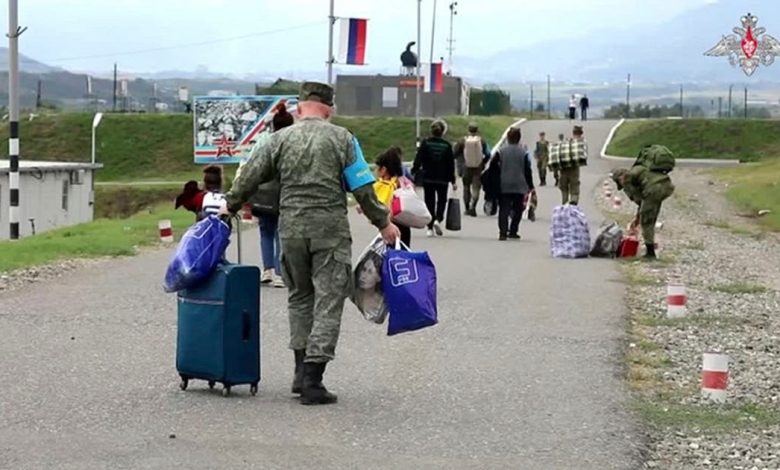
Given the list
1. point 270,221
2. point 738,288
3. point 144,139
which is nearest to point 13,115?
point 270,221

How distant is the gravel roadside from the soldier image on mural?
7488mm

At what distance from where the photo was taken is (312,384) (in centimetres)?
922

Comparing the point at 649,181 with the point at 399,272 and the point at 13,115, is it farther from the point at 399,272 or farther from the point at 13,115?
the point at 13,115

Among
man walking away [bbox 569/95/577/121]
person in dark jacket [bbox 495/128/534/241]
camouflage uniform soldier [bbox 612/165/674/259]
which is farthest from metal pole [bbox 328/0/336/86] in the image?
man walking away [bbox 569/95/577/121]

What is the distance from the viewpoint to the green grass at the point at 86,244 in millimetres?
18875

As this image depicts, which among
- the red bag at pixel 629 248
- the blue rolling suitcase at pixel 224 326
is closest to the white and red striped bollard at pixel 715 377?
the blue rolling suitcase at pixel 224 326

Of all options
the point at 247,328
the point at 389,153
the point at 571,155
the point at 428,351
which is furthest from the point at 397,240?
the point at 571,155

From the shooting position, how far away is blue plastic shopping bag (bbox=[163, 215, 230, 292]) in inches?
365

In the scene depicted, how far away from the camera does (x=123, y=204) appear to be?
52938 millimetres

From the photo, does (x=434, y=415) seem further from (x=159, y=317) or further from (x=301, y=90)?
(x=159, y=317)

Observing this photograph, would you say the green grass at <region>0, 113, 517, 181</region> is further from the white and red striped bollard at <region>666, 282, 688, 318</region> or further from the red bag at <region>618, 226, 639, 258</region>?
the white and red striped bollard at <region>666, 282, 688, 318</region>

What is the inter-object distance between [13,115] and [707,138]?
48947mm

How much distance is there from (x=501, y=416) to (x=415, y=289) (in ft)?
3.11

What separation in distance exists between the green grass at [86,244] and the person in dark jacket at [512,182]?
16.6 ft
